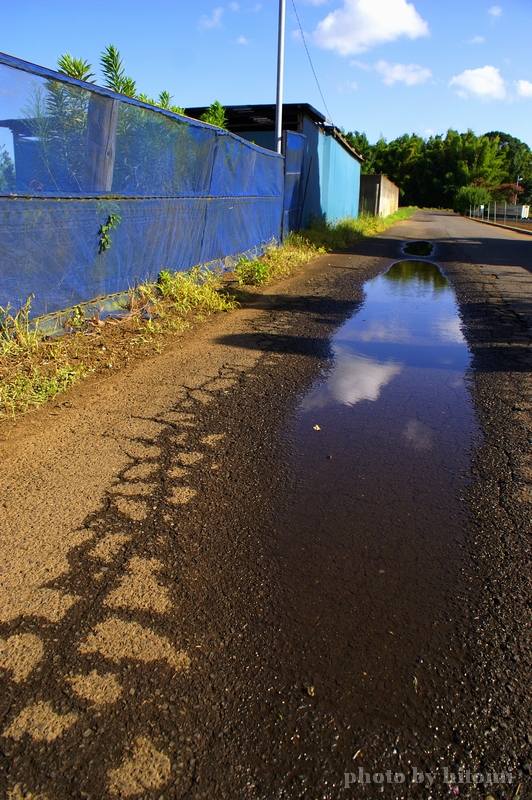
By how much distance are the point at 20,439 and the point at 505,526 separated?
2.88 metres

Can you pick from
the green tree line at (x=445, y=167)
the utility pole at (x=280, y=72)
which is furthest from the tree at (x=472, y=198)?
the utility pole at (x=280, y=72)

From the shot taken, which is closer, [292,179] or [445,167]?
[292,179]

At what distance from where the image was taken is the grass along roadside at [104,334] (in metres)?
4.41

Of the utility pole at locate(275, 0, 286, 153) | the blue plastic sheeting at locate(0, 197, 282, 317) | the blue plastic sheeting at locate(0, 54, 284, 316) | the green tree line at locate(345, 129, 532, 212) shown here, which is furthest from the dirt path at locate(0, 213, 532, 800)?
the green tree line at locate(345, 129, 532, 212)

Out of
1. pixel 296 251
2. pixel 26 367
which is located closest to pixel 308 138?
pixel 296 251

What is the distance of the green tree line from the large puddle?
2883 inches

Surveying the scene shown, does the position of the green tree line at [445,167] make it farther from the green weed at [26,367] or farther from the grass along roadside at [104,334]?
the green weed at [26,367]

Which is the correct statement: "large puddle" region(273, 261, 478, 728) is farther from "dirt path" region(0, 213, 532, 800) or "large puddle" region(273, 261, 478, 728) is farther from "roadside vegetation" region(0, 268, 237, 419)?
"roadside vegetation" region(0, 268, 237, 419)

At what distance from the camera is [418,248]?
1898cm

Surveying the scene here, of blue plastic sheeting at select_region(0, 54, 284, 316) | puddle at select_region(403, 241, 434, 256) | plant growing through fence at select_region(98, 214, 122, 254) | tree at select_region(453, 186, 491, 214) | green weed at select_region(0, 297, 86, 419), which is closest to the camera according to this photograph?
green weed at select_region(0, 297, 86, 419)

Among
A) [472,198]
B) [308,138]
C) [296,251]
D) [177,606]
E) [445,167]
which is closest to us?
[177,606]

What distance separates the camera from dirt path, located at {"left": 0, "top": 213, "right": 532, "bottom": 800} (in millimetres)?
1712

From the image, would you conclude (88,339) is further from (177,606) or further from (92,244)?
(177,606)

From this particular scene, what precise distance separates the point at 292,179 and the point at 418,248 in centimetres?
604
